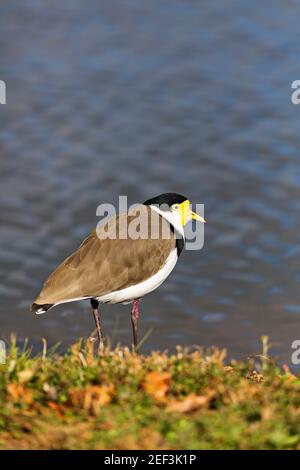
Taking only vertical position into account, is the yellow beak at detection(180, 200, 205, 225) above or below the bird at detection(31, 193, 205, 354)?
above

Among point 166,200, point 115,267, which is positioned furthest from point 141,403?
point 166,200

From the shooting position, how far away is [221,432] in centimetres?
584

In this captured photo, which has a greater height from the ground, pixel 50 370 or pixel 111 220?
pixel 111 220

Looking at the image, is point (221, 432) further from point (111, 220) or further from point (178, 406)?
point (111, 220)

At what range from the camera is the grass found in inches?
229

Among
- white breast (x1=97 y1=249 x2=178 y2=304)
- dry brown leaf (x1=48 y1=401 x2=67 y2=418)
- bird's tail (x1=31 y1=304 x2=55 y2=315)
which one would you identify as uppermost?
white breast (x1=97 y1=249 x2=178 y2=304)

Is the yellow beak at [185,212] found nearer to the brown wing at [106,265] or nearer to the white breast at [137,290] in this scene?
the brown wing at [106,265]

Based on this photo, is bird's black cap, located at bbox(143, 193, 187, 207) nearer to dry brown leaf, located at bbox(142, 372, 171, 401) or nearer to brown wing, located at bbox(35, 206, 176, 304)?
brown wing, located at bbox(35, 206, 176, 304)

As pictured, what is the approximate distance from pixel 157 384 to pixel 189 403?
32 cm

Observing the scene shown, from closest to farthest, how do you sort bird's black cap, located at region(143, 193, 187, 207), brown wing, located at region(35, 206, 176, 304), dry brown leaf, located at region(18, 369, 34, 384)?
dry brown leaf, located at region(18, 369, 34, 384), brown wing, located at region(35, 206, 176, 304), bird's black cap, located at region(143, 193, 187, 207)

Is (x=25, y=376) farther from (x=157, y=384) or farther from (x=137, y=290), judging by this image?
(x=137, y=290)

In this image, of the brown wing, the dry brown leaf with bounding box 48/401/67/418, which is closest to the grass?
the dry brown leaf with bounding box 48/401/67/418

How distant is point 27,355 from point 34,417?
123 cm
